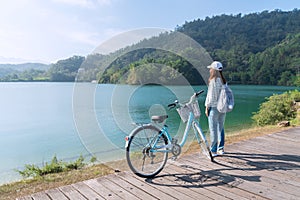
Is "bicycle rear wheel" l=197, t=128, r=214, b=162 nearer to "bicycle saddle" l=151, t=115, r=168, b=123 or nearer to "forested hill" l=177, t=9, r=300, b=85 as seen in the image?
"bicycle saddle" l=151, t=115, r=168, b=123

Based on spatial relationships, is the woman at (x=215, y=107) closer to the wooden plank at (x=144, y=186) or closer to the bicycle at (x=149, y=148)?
the bicycle at (x=149, y=148)

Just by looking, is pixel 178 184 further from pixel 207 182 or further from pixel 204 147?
pixel 204 147

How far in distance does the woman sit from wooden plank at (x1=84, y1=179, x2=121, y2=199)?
1946 mm

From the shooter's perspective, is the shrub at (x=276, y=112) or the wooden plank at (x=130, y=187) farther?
the shrub at (x=276, y=112)

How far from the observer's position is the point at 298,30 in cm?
7738

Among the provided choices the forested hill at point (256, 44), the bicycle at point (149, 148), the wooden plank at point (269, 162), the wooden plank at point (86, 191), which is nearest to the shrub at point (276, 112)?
the wooden plank at point (269, 162)

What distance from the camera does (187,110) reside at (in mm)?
3699

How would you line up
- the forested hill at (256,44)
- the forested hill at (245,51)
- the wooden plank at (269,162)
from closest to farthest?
the wooden plank at (269,162) < the forested hill at (245,51) < the forested hill at (256,44)

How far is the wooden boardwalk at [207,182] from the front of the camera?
8.98ft

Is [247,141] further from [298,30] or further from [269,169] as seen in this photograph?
[298,30]

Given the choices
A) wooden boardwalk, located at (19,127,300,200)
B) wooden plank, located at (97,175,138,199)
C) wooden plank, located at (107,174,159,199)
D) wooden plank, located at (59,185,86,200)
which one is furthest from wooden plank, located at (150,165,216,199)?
wooden plank, located at (59,185,86,200)

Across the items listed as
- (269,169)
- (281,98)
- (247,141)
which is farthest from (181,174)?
(281,98)

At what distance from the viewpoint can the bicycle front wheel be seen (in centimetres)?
318

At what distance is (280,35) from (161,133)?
86027mm
